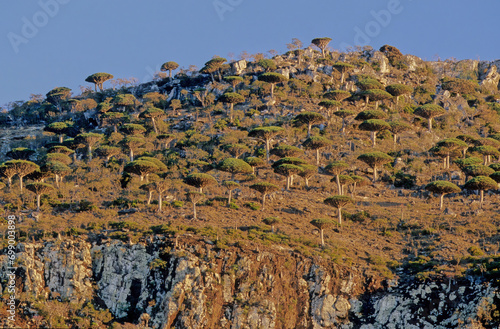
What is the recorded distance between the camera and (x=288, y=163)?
8706 centimetres

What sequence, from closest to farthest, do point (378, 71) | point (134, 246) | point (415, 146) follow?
1. point (134, 246)
2. point (415, 146)
3. point (378, 71)

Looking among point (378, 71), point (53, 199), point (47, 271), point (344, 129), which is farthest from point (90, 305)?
point (378, 71)

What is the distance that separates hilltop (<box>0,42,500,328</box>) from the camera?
69812mm

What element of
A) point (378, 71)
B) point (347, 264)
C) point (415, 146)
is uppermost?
point (378, 71)

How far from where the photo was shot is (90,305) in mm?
61531

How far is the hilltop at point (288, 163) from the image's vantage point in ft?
229

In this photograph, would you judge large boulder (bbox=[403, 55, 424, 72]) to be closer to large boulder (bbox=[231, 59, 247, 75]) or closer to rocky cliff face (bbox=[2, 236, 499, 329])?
large boulder (bbox=[231, 59, 247, 75])

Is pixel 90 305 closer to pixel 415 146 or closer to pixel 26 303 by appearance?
pixel 26 303

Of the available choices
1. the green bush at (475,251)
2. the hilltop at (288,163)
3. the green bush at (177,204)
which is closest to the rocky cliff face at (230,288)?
the hilltop at (288,163)

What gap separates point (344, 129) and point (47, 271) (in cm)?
5886

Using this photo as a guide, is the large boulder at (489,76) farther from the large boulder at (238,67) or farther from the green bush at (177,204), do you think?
the green bush at (177,204)

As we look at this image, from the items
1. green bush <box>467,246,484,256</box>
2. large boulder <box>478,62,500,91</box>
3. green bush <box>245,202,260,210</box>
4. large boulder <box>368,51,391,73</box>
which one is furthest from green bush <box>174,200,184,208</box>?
large boulder <box>478,62,500,91</box>

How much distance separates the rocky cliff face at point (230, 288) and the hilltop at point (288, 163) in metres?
1.11

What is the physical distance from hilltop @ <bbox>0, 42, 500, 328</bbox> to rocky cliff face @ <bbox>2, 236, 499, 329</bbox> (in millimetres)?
1107
